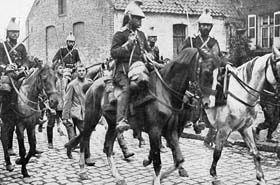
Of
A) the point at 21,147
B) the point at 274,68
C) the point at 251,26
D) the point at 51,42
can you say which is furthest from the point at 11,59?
the point at 51,42

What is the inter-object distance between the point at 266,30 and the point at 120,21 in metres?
7.43

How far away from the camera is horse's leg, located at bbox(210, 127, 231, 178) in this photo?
7.14 m

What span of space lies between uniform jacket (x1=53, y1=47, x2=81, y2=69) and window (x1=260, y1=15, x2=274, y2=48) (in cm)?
1187

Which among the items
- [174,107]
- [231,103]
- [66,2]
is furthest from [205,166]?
[66,2]

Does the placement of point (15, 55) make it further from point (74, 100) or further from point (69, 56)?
point (69, 56)

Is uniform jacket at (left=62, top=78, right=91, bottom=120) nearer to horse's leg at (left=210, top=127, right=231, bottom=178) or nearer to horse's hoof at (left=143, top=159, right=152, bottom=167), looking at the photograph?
horse's hoof at (left=143, top=159, right=152, bottom=167)

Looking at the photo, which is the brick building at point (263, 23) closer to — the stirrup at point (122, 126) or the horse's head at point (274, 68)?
the horse's head at point (274, 68)

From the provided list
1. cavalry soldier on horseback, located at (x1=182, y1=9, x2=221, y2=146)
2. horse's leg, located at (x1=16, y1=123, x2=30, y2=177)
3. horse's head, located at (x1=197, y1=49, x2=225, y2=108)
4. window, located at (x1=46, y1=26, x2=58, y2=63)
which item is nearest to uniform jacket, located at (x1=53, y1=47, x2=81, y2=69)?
horse's leg, located at (x1=16, y1=123, x2=30, y2=177)

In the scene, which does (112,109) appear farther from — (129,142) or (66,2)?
(66,2)

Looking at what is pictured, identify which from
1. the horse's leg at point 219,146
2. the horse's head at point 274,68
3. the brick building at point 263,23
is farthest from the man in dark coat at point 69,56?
the brick building at point 263,23

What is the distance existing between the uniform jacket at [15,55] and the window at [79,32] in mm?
13674

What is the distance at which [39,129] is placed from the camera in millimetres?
13297

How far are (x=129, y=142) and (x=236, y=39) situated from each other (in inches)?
468

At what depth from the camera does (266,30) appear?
836 inches
